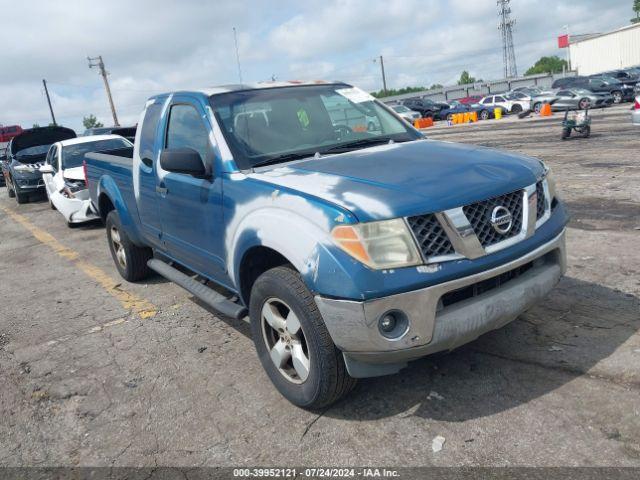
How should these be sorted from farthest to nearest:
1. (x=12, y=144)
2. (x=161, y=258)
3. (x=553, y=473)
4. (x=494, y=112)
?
1. (x=494, y=112)
2. (x=12, y=144)
3. (x=161, y=258)
4. (x=553, y=473)

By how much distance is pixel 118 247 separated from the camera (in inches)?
246

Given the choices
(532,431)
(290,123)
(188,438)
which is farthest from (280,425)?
(290,123)

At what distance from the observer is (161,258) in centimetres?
533

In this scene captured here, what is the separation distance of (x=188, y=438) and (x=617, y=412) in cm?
228

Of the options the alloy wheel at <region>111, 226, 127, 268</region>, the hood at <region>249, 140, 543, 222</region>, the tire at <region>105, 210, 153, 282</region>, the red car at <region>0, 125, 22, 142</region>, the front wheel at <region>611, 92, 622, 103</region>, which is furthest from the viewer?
the red car at <region>0, 125, 22, 142</region>

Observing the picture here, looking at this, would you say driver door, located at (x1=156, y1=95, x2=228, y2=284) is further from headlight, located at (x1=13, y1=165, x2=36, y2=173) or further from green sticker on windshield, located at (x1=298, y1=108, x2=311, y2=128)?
headlight, located at (x1=13, y1=165, x2=36, y2=173)

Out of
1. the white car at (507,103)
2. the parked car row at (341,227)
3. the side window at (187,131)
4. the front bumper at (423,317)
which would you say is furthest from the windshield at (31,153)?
the white car at (507,103)

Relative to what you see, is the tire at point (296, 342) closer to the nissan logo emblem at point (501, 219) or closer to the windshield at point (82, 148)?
the nissan logo emblem at point (501, 219)

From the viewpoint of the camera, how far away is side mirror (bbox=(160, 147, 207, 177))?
11.6 ft

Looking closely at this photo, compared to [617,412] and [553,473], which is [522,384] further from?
[553,473]

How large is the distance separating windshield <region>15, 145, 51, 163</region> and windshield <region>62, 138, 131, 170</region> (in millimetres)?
4887

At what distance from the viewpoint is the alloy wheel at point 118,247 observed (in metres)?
6.03

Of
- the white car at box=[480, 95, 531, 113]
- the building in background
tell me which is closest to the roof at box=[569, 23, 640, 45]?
the building in background

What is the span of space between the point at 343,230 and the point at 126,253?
3.86 meters
